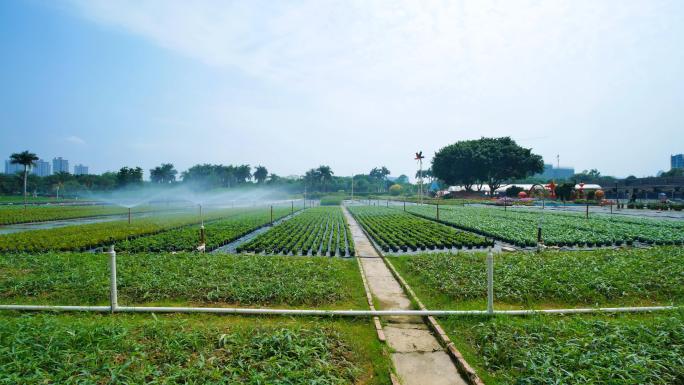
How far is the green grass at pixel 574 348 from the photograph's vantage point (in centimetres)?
465

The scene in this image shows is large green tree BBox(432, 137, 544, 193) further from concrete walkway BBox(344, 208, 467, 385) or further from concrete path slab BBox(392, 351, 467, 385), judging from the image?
concrete path slab BBox(392, 351, 467, 385)

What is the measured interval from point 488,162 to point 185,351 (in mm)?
75604

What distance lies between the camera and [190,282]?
9297mm

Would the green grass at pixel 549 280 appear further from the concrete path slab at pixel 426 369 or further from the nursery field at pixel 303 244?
the nursery field at pixel 303 244

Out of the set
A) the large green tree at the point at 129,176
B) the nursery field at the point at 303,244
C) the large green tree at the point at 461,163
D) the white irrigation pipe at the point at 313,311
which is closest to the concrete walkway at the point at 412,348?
the white irrigation pipe at the point at 313,311

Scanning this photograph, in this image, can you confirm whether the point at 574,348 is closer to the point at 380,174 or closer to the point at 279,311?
the point at 279,311

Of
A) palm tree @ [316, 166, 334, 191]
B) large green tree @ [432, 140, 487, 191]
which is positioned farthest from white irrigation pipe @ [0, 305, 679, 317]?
palm tree @ [316, 166, 334, 191]

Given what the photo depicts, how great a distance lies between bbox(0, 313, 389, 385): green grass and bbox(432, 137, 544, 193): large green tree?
7369 cm

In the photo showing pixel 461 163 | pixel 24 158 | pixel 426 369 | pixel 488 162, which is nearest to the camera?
pixel 426 369

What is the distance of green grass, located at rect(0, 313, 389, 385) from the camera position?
4.64 metres

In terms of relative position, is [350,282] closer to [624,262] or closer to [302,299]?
[302,299]

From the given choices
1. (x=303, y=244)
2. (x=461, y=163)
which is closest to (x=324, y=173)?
(x=461, y=163)

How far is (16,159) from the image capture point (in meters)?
61.0

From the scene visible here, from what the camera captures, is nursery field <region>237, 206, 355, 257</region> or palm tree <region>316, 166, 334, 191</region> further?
palm tree <region>316, 166, 334, 191</region>
